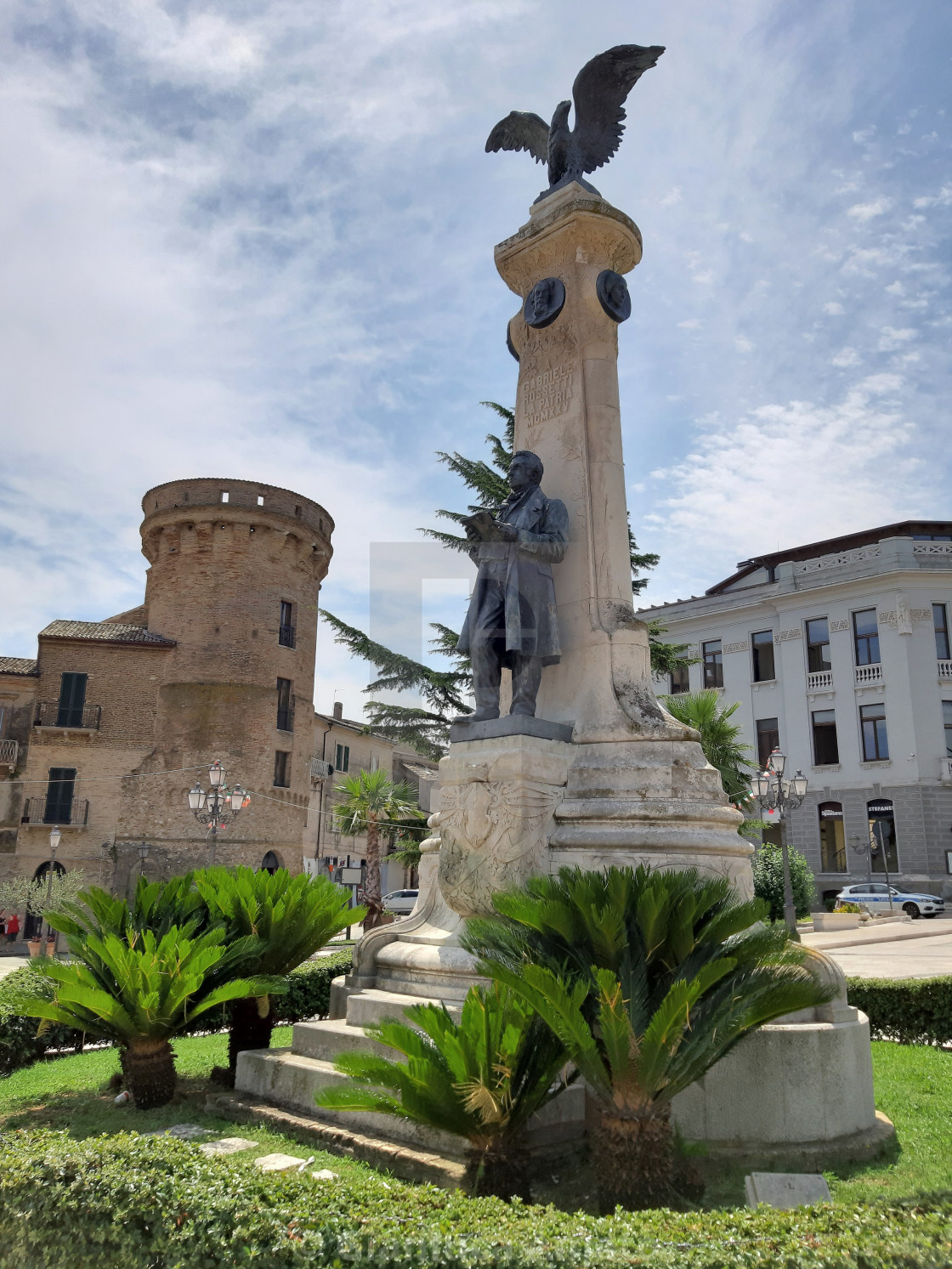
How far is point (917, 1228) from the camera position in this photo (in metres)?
2.76

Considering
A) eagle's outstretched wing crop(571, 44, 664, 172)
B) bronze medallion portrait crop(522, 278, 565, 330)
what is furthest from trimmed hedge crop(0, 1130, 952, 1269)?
eagle's outstretched wing crop(571, 44, 664, 172)

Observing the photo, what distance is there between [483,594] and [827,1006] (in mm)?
3643

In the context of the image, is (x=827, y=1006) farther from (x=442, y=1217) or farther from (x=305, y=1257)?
(x=305, y=1257)

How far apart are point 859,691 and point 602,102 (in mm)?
31694

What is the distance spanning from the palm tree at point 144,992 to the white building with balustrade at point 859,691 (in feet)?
91.9

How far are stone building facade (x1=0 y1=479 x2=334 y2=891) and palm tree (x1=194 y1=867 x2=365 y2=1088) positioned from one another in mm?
27552

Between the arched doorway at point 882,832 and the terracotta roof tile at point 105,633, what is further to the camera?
the terracotta roof tile at point 105,633

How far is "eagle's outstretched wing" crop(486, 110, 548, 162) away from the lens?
9.53 meters

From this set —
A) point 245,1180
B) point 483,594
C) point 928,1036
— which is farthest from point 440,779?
point 928,1036

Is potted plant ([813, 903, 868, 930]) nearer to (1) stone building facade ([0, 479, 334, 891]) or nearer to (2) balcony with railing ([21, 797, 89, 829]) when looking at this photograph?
(1) stone building facade ([0, 479, 334, 891])

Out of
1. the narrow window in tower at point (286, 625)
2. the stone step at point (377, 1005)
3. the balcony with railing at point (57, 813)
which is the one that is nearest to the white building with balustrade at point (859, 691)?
the narrow window in tower at point (286, 625)

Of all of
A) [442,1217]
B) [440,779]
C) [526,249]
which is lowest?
[442,1217]

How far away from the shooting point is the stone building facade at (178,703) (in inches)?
1291

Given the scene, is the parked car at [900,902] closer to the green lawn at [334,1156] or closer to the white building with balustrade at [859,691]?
the white building with balustrade at [859,691]
